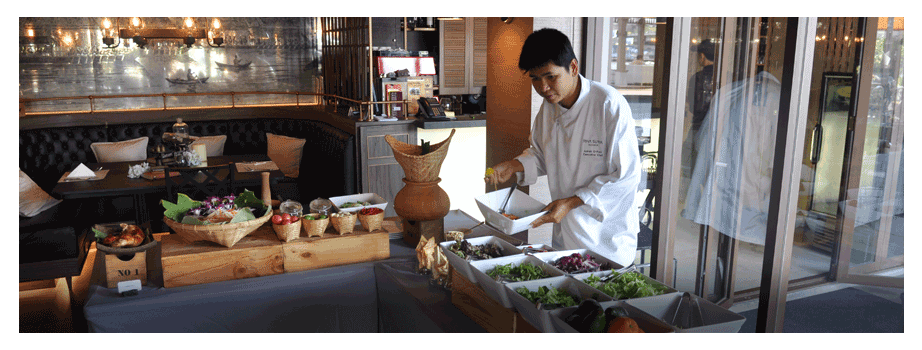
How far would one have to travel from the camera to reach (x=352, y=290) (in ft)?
6.00

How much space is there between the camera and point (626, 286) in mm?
1291

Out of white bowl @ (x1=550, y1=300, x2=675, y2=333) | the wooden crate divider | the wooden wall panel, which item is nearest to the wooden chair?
the wooden wall panel

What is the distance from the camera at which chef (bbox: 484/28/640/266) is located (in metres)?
1.84

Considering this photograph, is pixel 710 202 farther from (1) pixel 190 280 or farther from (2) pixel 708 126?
(1) pixel 190 280

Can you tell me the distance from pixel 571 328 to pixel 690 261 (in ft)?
4.88

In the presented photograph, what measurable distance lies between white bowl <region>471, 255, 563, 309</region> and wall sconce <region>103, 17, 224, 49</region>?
517 cm

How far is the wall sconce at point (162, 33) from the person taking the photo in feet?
18.3

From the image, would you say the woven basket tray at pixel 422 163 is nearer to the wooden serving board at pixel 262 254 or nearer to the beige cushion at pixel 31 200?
the wooden serving board at pixel 262 254

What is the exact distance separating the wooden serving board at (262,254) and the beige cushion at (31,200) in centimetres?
244

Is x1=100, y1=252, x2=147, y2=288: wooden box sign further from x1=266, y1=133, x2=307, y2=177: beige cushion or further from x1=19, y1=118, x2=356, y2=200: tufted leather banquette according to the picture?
x1=266, y1=133, x2=307, y2=177: beige cushion

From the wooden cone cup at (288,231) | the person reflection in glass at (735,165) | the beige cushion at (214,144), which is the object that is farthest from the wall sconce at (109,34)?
the person reflection in glass at (735,165)

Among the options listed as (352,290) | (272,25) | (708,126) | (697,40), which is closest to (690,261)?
(708,126)

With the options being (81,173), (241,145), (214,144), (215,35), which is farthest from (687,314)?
(215,35)

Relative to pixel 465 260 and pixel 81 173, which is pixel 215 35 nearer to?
pixel 81 173
